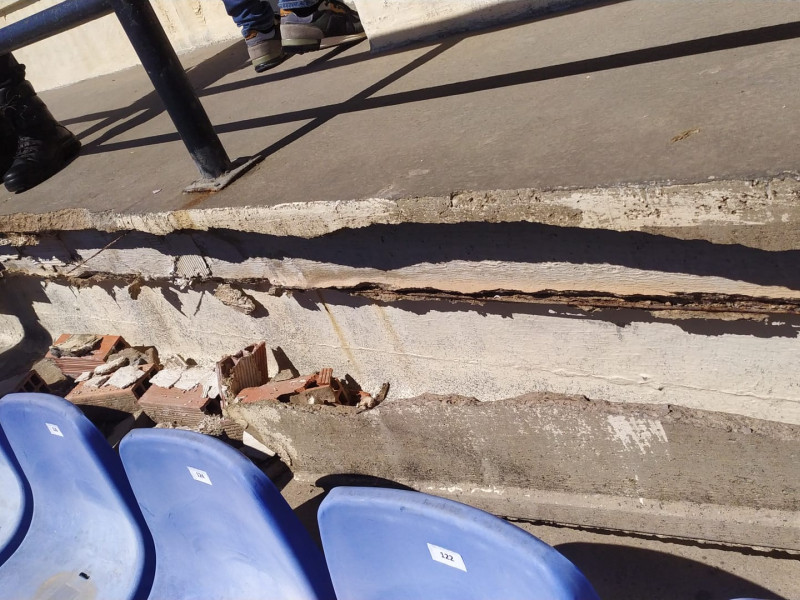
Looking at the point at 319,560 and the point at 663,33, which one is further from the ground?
the point at 663,33

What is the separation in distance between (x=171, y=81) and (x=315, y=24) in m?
1.47

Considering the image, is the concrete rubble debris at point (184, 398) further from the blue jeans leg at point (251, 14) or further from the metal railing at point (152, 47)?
the blue jeans leg at point (251, 14)

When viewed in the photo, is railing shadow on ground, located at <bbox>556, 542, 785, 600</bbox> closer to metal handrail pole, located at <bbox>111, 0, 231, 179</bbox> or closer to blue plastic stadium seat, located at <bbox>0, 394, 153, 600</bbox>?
blue plastic stadium seat, located at <bbox>0, 394, 153, 600</bbox>

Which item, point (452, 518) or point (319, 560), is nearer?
point (452, 518)

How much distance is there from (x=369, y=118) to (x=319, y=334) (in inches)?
33.1

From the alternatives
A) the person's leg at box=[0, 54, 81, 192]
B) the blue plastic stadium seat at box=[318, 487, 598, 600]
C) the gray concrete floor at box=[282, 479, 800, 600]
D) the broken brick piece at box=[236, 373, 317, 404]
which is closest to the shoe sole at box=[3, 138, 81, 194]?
the person's leg at box=[0, 54, 81, 192]

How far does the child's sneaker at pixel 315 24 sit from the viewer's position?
359 cm

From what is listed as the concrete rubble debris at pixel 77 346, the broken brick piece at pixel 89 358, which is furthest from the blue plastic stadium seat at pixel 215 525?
the concrete rubble debris at pixel 77 346

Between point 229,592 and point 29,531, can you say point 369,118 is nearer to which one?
point 229,592

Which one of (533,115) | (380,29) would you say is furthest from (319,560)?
(380,29)

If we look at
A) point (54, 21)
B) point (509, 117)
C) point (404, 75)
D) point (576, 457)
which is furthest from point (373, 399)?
point (54, 21)

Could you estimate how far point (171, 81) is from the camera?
7.78 ft

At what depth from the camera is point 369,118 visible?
2682 mm

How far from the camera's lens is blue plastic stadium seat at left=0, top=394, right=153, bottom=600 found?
86.7 inches
